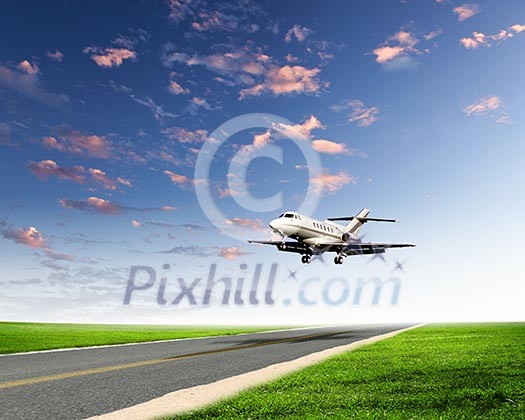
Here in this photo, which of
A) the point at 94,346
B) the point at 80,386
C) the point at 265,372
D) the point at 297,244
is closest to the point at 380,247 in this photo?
the point at 297,244

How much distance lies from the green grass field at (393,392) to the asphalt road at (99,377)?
213 centimetres

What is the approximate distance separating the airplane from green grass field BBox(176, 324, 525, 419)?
2788cm

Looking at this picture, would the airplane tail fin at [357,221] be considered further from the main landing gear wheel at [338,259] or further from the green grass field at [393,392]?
the green grass field at [393,392]

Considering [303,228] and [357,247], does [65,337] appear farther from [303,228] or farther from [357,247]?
[357,247]

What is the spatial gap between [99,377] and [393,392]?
23.4 ft

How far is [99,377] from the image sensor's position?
1148cm

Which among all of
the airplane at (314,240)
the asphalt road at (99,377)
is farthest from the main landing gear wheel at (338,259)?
the asphalt road at (99,377)

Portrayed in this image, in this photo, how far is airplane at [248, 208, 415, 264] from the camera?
41656mm

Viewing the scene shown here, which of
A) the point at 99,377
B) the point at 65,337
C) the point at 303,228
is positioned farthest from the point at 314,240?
the point at 99,377

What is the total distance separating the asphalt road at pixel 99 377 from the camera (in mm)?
8195

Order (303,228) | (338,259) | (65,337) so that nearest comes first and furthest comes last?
(65,337)
(303,228)
(338,259)

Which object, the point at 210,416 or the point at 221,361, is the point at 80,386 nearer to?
the point at 210,416

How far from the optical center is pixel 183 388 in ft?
32.8

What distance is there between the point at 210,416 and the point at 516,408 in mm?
4887
